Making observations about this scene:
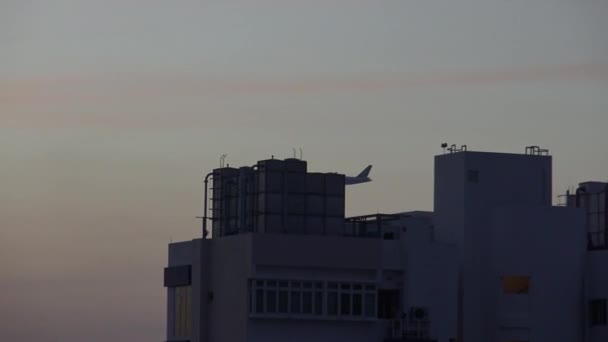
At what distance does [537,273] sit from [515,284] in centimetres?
172

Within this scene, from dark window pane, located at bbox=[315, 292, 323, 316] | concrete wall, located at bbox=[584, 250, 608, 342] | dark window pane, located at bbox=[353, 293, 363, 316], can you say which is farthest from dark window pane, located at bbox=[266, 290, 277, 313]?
concrete wall, located at bbox=[584, 250, 608, 342]

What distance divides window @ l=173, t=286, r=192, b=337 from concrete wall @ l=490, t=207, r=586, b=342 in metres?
19.8

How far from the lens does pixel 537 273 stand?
92188 mm

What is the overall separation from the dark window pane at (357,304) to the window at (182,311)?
1183 cm

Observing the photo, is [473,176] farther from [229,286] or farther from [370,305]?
[229,286]

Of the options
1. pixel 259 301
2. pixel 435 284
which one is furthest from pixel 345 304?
pixel 435 284

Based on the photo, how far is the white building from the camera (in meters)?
88.2

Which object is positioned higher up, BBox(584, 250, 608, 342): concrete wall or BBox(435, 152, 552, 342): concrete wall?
BBox(435, 152, 552, 342): concrete wall

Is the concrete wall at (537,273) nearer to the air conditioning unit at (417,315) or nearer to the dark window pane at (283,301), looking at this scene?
the air conditioning unit at (417,315)

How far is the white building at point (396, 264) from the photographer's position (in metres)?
88.2

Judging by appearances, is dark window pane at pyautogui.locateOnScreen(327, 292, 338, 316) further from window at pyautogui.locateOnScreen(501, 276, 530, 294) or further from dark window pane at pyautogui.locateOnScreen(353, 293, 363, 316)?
window at pyautogui.locateOnScreen(501, 276, 530, 294)

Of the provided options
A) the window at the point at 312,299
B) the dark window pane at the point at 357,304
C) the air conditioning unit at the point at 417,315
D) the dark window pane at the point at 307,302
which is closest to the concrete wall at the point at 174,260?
the window at the point at 312,299

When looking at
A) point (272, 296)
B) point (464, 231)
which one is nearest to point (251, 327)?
point (272, 296)

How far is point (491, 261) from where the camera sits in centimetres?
9319
